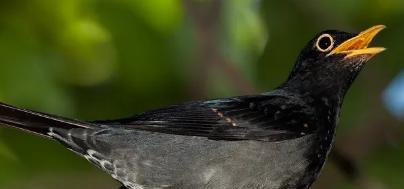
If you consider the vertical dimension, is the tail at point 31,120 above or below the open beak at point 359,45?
below

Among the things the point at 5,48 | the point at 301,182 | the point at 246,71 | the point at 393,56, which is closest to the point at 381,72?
the point at 393,56

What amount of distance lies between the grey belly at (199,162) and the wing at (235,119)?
8cm

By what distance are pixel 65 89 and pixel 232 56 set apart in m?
1.32

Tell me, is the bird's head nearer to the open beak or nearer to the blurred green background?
the open beak

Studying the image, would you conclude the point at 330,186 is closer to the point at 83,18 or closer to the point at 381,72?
the point at 381,72

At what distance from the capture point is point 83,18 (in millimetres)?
7941

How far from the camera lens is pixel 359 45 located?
266 inches

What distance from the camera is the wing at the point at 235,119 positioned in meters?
6.36

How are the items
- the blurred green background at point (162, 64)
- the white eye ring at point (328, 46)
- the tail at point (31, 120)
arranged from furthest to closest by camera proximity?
1. the blurred green background at point (162, 64)
2. the white eye ring at point (328, 46)
3. the tail at point (31, 120)

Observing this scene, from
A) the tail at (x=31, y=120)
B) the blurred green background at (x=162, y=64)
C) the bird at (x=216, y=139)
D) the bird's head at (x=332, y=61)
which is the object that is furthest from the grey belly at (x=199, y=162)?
the blurred green background at (x=162, y=64)

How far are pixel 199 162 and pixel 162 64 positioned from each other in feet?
6.24

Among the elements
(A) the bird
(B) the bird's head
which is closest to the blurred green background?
(B) the bird's head

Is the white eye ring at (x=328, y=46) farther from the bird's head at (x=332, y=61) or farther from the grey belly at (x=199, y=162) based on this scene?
the grey belly at (x=199, y=162)

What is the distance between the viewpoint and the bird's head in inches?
265
